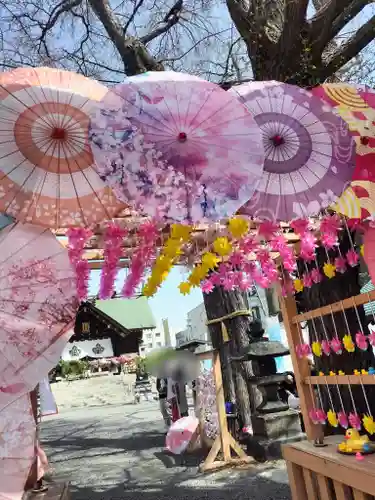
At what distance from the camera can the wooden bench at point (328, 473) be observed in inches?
107

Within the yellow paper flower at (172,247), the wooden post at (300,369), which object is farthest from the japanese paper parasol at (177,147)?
the wooden post at (300,369)

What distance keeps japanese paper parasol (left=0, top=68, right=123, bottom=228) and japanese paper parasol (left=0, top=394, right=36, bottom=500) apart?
1080mm

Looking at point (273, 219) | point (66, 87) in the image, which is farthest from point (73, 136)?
point (273, 219)

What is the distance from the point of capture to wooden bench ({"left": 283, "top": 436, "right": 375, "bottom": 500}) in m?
2.71

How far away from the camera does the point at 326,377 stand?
3.63 m

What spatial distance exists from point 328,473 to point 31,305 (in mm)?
2243

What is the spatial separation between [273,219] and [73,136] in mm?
1169

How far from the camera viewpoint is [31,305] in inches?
96.4

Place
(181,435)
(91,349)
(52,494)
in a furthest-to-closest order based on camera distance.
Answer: (91,349)
(181,435)
(52,494)

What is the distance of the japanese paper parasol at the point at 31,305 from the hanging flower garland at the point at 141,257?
1.91 feet

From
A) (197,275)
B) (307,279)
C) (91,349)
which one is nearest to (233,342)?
(307,279)

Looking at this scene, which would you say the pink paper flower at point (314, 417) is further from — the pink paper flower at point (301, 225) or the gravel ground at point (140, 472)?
the gravel ground at point (140, 472)

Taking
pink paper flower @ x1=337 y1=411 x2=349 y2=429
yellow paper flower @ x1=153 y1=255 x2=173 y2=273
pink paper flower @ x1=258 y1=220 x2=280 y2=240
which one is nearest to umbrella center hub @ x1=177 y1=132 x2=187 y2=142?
yellow paper flower @ x1=153 y1=255 x2=173 y2=273

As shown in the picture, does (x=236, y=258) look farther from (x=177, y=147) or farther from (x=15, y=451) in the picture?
(x=15, y=451)
